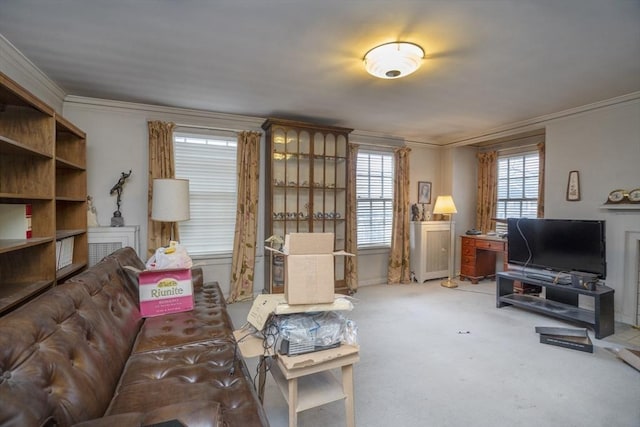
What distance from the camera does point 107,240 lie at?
3.18 m

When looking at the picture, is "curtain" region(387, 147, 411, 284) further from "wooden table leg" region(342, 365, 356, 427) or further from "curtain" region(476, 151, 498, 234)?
"wooden table leg" region(342, 365, 356, 427)

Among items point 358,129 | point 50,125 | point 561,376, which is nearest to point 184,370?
point 50,125

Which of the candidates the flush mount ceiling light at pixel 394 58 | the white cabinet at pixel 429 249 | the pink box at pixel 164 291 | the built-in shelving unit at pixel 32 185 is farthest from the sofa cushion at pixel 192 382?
the white cabinet at pixel 429 249

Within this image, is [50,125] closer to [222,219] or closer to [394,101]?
[222,219]

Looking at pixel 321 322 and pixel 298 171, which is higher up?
pixel 298 171

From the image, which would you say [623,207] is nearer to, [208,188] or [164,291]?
[164,291]

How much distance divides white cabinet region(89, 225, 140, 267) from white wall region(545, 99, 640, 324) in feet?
16.7

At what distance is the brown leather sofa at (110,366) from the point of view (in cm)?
96

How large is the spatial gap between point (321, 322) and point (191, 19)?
1.99 m

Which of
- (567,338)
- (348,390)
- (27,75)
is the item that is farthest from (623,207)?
(27,75)

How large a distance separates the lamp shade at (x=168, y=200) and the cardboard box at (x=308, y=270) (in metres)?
2.16

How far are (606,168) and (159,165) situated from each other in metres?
5.12

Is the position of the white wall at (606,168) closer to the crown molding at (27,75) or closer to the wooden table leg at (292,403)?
the wooden table leg at (292,403)

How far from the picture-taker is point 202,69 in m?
2.67
